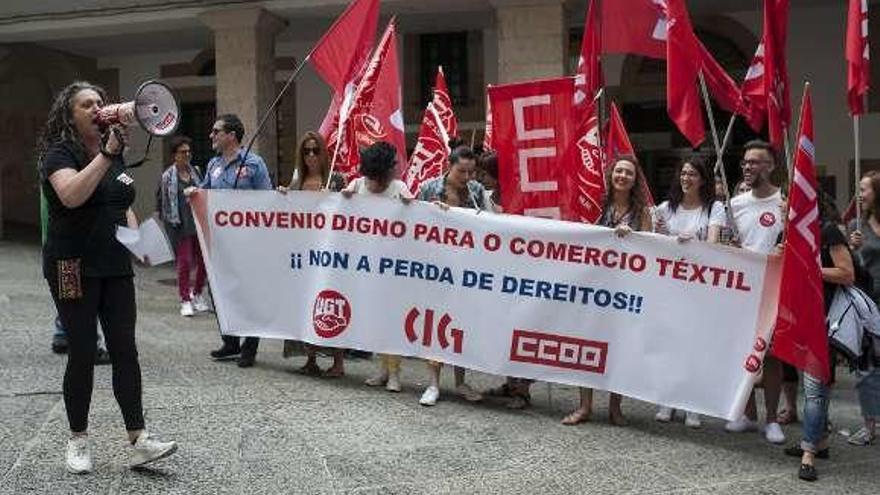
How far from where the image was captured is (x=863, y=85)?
6609mm

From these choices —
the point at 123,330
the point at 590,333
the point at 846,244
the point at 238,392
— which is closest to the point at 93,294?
the point at 123,330

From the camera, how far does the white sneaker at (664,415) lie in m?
6.02

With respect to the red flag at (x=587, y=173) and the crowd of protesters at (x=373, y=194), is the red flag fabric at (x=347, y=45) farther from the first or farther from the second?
the red flag at (x=587, y=173)

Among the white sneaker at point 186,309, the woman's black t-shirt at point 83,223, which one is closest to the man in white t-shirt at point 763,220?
the woman's black t-shirt at point 83,223

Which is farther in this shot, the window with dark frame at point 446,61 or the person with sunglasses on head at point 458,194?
the window with dark frame at point 446,61

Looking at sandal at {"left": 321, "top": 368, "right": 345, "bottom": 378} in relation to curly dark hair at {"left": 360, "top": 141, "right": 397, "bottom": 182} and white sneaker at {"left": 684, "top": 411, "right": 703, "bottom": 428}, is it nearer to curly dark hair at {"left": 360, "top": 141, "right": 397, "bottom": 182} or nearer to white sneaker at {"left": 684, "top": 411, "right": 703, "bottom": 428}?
curly dark hair at {"left": 360, "top": 141, "right": 397, "bottom": 182}

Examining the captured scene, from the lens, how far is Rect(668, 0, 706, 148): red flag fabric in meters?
5.89

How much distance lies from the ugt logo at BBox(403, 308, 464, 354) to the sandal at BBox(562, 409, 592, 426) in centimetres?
83

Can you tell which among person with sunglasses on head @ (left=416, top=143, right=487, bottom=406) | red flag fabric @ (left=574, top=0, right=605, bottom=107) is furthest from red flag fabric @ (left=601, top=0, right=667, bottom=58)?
person with sunglasses on head @ (left=416, top=143, right=487, bottom=406)

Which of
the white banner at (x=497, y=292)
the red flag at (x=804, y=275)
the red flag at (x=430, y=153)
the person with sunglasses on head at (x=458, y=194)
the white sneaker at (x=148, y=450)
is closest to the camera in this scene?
the white sneaker at (x=148, y=450)

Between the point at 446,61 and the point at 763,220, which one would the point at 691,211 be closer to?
the point at 763,220

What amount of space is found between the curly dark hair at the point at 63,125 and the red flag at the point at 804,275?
3.58 metres

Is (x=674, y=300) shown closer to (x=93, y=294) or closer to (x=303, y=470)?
(x=303, y=470)

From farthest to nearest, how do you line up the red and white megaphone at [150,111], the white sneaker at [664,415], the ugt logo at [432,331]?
the ugt logo at [432,331]
the white sneaker at [664,415]
the red and white megaphone at [150,111]
